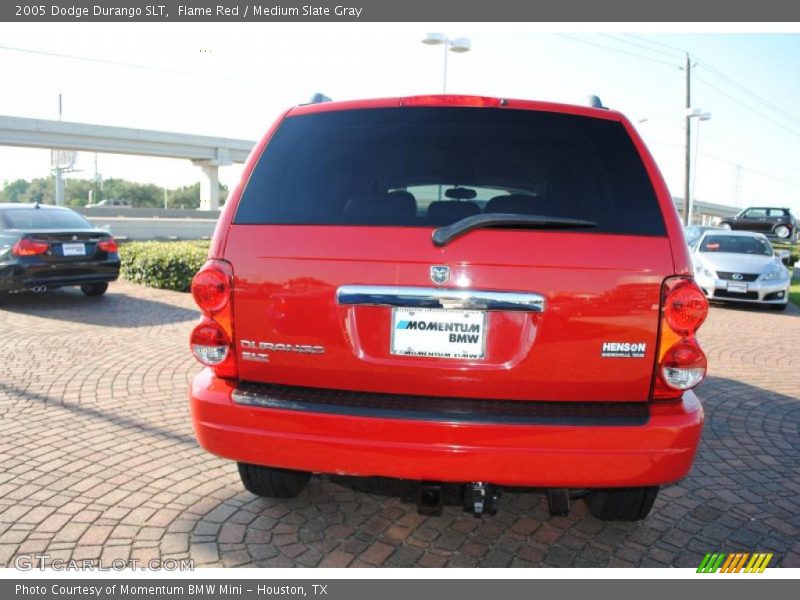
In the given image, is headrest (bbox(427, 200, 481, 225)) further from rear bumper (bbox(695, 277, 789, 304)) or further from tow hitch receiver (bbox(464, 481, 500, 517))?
rear bumper (bbox(695, 277, 789, 304))

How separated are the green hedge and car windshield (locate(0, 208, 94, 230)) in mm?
1759

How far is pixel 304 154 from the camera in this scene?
9.15 feet

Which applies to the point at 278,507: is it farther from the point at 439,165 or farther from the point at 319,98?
the point at 319,98

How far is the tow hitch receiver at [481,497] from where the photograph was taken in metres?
2.52

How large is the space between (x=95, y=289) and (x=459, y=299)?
32.0 ft

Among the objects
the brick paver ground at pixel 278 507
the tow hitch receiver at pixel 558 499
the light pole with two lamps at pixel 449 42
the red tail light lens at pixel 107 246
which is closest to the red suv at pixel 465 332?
the tow hitch receiver at pixel 558 499

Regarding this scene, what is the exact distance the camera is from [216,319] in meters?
2.64

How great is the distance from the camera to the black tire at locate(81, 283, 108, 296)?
10570 mm

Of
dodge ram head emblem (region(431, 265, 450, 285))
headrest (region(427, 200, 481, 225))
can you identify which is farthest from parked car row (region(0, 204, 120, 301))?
dodge ram head emblem (region(431, 265, 450, 285))

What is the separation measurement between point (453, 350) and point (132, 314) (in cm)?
784

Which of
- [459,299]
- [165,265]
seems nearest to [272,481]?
[459,299]


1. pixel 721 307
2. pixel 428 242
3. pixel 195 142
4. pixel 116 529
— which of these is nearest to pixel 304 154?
pixel 428 242

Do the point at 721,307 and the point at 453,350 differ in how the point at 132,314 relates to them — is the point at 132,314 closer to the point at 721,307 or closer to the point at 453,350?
the point at 453,350

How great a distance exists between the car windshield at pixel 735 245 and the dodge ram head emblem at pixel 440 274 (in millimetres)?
12484
